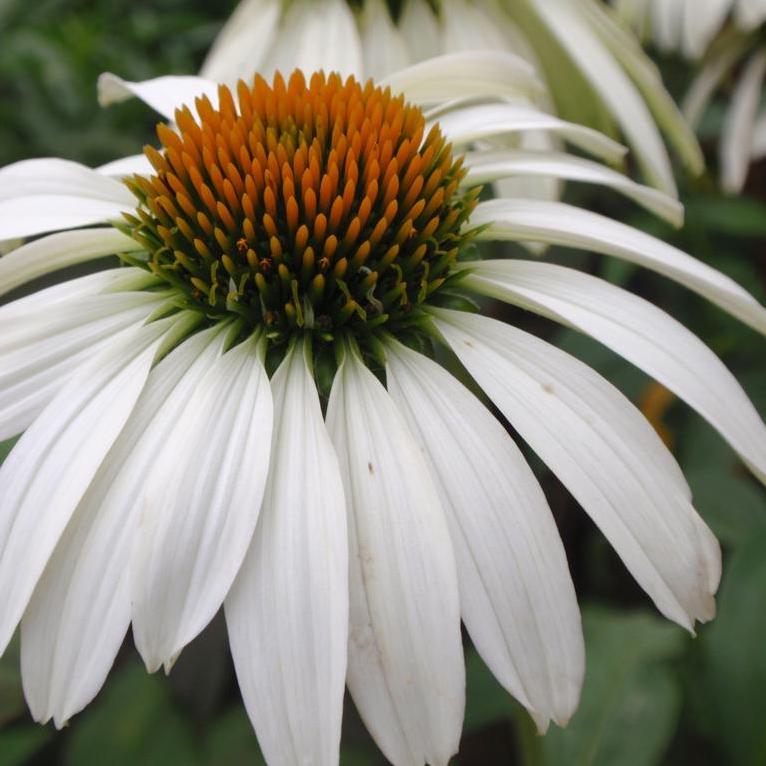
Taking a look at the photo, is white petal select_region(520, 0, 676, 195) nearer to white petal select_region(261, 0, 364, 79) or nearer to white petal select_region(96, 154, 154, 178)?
white petal select_region(261, 0, 364, 79)

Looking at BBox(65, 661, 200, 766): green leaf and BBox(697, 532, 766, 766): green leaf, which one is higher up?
BBox(65, 661, 200, 766): green leaf

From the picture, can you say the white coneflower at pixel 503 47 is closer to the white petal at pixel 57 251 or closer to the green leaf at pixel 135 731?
the white petal at pixel 57 251

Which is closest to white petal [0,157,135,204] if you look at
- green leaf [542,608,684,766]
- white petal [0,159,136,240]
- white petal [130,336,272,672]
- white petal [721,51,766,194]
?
white petal [0,159,136,240]

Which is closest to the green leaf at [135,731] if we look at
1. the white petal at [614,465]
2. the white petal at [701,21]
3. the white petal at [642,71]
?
the white petal at [614,465]

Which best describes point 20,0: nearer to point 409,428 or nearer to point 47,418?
point 47,418

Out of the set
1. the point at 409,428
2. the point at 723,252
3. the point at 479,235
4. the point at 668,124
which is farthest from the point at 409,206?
the point at 723,252

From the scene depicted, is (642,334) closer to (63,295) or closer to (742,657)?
(63,295)

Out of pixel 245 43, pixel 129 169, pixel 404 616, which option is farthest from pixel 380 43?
pixel 404 616
